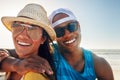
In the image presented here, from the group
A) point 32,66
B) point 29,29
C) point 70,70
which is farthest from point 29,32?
point 70,70

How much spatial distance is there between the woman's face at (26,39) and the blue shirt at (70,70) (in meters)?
0.54

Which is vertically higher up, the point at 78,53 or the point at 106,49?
the point at 78,53

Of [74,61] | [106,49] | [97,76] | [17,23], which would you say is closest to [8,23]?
[17,23]

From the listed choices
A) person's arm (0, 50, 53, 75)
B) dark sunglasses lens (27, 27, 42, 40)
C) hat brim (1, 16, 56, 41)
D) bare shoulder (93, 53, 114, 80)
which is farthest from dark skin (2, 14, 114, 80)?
person's arm (0, 50, 53, 75)

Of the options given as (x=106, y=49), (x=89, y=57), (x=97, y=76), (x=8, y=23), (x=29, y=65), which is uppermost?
(x=8, y=23)

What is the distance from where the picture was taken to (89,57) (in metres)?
2.65

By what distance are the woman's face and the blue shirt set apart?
54cm

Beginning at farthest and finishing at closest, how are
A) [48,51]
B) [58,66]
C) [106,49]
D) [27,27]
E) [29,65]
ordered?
1. [106,49]
2. [58,66]
3. [48,51]
4. [27,27]
5. [29,65]

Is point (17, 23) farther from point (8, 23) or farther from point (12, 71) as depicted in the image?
point (12, 71)

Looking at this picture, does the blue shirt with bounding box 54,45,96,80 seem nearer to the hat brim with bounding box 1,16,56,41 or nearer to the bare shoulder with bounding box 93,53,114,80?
the bare shoulder with bounding box 93,53,114,80

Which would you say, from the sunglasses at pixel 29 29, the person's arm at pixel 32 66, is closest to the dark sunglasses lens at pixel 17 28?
the sunglasses at pixel 29 29

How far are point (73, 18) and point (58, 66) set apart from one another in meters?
0.50

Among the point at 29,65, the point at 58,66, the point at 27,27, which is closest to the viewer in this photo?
the point at 29,65

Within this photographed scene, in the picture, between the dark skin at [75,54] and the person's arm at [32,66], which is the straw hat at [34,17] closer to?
the person's arm at [32,66]
